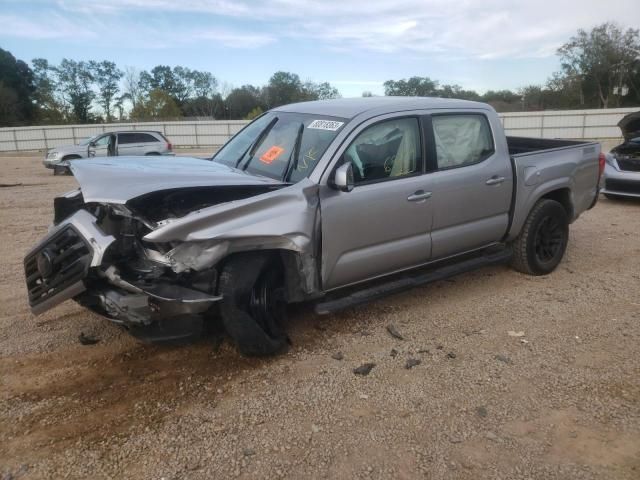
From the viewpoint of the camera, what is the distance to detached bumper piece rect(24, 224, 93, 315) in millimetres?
3252

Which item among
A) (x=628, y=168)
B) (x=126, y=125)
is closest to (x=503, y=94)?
(x=126, y=125)

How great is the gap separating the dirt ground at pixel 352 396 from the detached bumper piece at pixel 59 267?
0.57 meters

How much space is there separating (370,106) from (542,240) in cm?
262

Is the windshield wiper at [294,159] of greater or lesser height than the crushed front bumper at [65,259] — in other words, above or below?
above

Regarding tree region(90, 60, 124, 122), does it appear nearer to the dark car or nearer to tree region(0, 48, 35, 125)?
tree region(0, 48, 35, 125)

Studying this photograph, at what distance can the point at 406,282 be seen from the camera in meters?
4.31

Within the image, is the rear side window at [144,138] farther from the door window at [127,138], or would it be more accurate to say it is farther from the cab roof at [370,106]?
the cab roof at [370,106]

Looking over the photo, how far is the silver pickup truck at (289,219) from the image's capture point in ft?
10.8

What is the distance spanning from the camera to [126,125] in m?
35.3

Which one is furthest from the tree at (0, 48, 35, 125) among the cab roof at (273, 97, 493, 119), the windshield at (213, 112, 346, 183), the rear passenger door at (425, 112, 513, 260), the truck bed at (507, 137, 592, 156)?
the rear passenger door at (425, 112, 513, 260)

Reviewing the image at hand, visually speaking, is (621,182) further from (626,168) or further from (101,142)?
(101,142)

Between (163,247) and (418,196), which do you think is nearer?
(163,247)

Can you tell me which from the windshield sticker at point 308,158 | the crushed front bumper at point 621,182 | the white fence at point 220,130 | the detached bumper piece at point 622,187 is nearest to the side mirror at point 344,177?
the windshield sticker at point 308,158

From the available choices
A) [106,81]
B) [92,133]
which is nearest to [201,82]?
[106,81]
